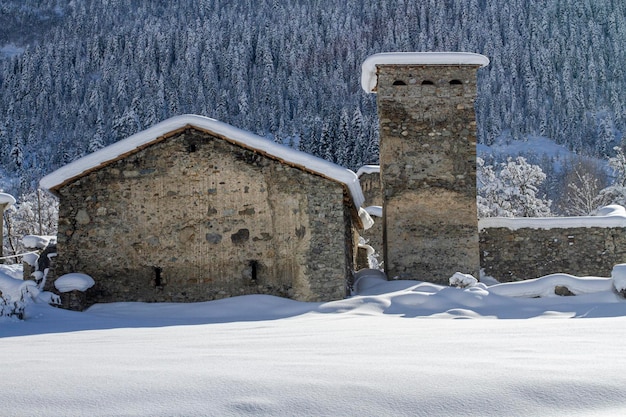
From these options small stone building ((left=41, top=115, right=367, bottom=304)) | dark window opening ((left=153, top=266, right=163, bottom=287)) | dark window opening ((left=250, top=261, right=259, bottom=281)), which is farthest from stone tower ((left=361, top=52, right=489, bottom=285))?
dark window opening ((left=153, top=266, right=163, bottom=287))

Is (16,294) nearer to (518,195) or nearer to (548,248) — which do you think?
(548,248)

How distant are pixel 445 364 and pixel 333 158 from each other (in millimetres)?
65651

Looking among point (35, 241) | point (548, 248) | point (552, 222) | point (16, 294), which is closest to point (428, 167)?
point (552, 222)

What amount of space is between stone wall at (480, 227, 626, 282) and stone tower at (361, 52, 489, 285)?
7.19 ft

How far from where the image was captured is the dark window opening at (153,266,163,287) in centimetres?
1244

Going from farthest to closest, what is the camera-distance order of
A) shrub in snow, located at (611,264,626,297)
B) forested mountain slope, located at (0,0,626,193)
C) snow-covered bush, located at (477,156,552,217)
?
forested mountain slope, located at (0,0,626,193), snow-covered bush, located at (477,156,552,217), shrub in snow, located at (611,264,626,297)

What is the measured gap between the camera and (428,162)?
15.5 m

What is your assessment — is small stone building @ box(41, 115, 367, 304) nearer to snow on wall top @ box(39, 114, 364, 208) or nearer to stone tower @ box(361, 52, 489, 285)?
snow on wall top @ box(39, 114, 364, 208)

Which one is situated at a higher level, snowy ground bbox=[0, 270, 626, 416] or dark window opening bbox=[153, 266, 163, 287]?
snowy ground bbox=[0, 270, 626, 416]

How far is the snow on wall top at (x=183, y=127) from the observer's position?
12.0 meters

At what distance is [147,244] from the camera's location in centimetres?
1247

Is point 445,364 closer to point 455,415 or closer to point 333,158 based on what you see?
point 455,415

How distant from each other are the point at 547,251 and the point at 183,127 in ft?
35.2

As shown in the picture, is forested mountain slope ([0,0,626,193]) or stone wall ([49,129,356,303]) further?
forested mountain slope ([0,0,626,193])
